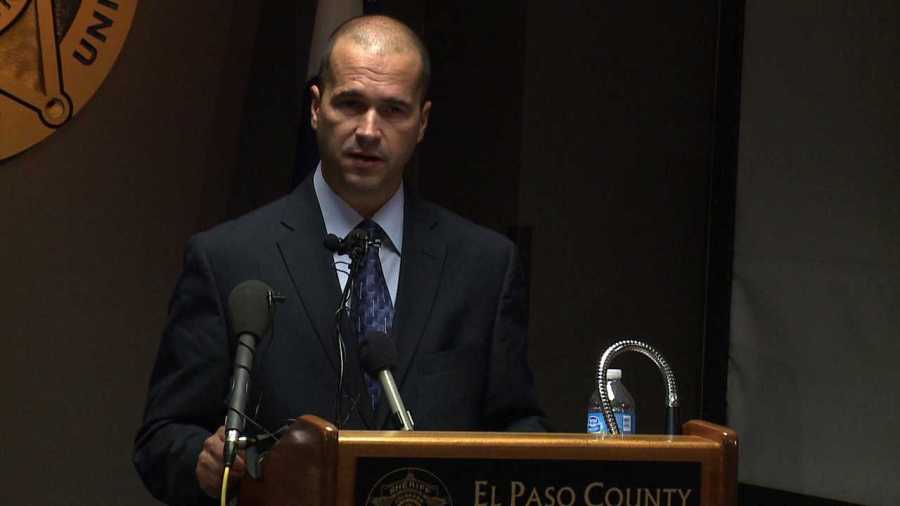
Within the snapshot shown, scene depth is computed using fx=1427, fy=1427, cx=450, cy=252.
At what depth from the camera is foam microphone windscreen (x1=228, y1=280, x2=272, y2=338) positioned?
6.01 ft

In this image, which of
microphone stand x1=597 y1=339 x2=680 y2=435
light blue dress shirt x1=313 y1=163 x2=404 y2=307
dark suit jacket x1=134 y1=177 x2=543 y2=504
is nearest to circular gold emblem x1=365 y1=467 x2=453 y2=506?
microphone stand x1=597 y1=339 x2=680 y2=435

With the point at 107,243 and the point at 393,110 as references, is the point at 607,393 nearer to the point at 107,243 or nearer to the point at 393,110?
the point at 393,110

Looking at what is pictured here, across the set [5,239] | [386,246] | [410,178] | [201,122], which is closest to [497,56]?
[410,178]

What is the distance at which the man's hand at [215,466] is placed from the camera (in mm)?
1894

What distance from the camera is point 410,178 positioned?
4.85 metres

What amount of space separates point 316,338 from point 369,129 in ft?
1.25

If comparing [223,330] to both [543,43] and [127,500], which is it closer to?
[127,500]

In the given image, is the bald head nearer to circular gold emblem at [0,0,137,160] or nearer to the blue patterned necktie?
the blue patterned necktie

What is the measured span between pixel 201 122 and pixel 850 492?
205 centimetres

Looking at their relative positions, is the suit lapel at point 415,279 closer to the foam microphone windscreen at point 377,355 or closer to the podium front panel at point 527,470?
the foam microphone windscreen at point 377,355

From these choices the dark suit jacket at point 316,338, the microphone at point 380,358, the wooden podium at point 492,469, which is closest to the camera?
the wooden podium at point 492,469

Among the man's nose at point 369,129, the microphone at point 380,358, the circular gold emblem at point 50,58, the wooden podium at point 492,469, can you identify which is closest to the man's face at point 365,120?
the man's nose at point 369,129

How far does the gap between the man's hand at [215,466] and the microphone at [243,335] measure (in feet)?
0.30

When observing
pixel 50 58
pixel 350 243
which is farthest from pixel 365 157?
pixel 50 58
